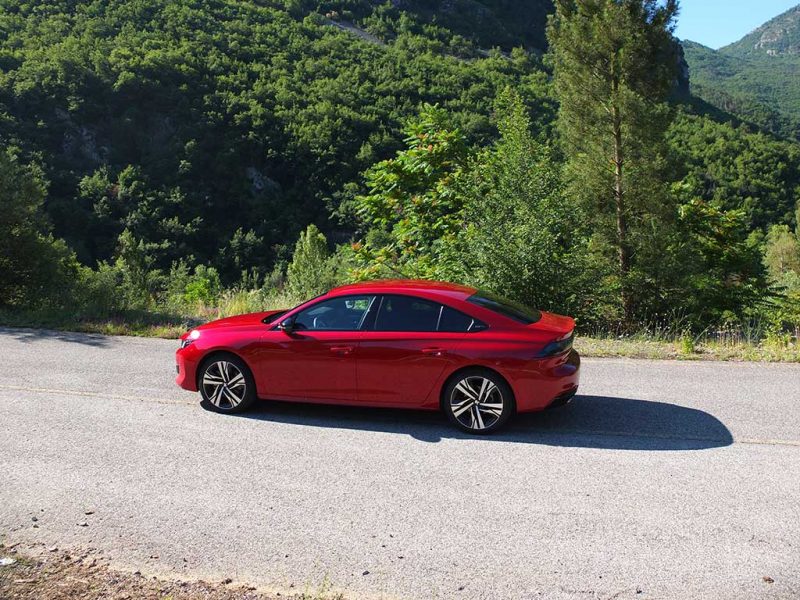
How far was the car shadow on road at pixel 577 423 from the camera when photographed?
6.29m

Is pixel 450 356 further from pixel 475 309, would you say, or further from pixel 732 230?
pixel 732 230

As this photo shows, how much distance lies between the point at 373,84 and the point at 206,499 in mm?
105745

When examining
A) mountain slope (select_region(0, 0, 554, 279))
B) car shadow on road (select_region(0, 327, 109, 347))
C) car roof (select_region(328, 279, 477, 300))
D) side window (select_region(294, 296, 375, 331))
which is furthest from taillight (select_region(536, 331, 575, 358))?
mountain slope (select_region(0, 0, 554, 279))

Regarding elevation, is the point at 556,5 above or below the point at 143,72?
below

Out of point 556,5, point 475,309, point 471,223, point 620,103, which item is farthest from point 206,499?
point 556,5

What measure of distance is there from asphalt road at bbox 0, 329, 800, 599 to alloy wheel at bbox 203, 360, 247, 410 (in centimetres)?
21

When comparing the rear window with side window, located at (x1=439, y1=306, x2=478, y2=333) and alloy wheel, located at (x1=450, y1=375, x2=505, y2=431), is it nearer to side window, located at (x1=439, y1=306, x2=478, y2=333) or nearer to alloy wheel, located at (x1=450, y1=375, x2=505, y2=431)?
side window, located at (x1=439, y1=306, x2=478, y2=333)

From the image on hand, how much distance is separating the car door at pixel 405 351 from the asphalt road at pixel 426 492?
0.36 metres

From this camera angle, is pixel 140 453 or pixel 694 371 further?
pixel 694 371

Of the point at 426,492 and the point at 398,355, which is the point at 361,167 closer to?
the point at 398,355

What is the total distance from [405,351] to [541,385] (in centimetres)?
129

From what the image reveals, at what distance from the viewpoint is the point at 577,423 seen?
6852mm

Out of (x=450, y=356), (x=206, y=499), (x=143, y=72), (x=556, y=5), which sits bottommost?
(x=206, y=499)

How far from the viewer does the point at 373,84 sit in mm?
105312
